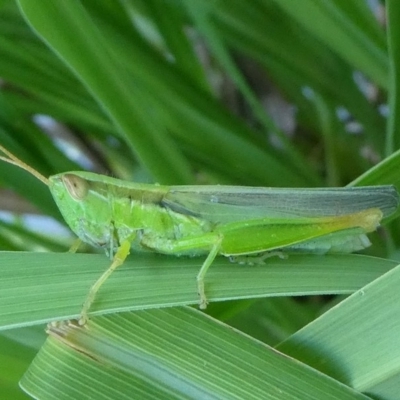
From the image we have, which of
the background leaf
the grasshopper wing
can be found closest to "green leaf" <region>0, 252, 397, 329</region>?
the background leaf

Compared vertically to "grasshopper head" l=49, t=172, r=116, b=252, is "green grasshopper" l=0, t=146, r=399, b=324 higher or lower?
higher

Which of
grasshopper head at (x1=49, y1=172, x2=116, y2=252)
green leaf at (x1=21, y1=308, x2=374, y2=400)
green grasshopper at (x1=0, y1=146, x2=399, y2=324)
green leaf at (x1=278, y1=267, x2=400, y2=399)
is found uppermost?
green grasshopper at (x1=0, y1=146, x2=399, y2=324)

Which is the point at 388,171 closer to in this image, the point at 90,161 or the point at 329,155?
the point at 329,155

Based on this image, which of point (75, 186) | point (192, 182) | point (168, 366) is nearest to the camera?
point (168, 366)

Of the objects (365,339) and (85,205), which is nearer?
(365,339)

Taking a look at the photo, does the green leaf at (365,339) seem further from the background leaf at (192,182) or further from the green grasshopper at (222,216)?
the green grasshopper at (222,216)

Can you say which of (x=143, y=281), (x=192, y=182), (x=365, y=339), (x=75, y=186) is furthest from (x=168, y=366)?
(x=192, y=182)

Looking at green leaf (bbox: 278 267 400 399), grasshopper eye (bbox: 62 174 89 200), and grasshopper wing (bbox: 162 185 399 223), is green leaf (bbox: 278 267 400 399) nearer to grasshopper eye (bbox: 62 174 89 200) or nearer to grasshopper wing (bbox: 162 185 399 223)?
grasshopper wing (bbox: 162 185 399 223)

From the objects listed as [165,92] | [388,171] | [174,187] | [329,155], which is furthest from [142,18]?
[388,171]

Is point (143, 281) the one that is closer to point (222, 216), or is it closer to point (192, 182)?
point (222, 216)
